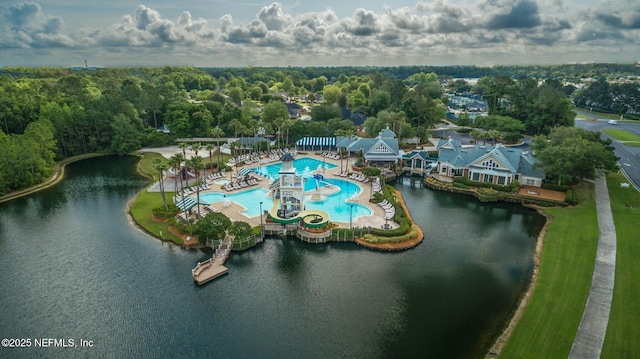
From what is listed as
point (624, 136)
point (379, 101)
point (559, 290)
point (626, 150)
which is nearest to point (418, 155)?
point (559, 290)

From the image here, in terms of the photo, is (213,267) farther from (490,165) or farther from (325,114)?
(325,114)

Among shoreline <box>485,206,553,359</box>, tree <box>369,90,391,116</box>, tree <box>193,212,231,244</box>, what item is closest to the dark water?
shoreline <box>485,206,553,359</box>

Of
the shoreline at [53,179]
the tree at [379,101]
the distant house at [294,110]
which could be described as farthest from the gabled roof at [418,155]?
the distant house at [294,110]

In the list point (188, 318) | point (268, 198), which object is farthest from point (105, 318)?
point (268, 198)

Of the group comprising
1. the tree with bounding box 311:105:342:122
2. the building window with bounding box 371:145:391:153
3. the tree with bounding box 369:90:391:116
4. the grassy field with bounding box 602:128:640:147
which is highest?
the tree with bounding box 369:90:391:116

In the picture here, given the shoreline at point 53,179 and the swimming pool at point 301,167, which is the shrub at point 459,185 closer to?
the swimming pool at point 301,167

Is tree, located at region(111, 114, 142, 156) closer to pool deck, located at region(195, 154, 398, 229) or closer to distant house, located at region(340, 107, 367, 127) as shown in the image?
pool deck, located at region(195, 154, 398, 229)
